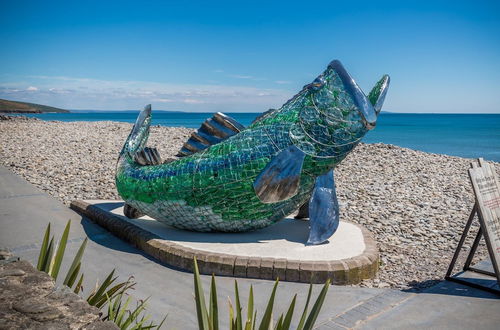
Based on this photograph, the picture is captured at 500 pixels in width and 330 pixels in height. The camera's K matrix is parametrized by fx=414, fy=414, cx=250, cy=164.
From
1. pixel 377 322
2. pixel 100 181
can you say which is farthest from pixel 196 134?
pixel 100 181

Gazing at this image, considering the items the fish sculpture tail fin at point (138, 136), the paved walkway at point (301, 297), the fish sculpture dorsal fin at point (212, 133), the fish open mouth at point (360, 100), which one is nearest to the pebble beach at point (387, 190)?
the paved walkway at point (301, 297)

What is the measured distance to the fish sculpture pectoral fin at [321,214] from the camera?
17.4 feet

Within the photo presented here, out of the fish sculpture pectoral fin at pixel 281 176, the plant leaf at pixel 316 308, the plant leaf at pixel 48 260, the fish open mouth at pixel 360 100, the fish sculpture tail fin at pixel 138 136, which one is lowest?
the plant leaf at pixel 48 260

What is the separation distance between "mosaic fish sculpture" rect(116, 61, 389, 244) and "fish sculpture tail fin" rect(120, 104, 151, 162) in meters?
0.52

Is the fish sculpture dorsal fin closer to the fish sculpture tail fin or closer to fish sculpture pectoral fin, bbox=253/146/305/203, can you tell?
the fish sculpture tail fin

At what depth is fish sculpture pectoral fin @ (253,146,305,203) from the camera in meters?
5.06

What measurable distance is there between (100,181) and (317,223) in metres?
7.16

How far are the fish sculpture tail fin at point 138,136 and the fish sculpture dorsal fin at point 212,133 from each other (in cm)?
87

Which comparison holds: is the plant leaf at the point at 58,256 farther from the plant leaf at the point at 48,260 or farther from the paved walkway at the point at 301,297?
the paved walkway at the point at 301,297

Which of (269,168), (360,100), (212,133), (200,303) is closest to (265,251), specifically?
(269,168)

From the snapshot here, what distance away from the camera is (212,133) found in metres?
5.95

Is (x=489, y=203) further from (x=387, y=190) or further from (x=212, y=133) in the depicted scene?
(x=387, y=190)

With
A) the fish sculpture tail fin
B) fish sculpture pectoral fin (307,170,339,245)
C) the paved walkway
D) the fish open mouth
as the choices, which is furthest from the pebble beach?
the fish sculpture tail fin

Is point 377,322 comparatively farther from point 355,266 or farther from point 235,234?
point 235,234
